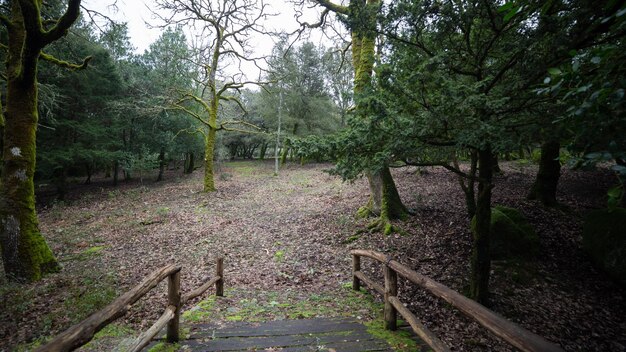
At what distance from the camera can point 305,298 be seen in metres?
5.93

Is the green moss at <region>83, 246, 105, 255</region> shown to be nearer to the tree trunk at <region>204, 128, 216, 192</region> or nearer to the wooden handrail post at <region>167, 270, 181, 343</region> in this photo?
the wooden handrail post at <region>167, 270, 181, 343</region>

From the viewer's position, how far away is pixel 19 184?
22.1 feet

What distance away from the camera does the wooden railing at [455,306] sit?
6.56 feet

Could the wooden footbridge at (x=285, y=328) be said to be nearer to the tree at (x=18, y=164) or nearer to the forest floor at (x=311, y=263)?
the forest floor at (x=311, y=263)

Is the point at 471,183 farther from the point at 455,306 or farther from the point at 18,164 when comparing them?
the point at 18,164

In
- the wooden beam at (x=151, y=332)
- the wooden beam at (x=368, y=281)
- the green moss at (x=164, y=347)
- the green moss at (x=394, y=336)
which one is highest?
the wooden beam at (x=151, y=332)

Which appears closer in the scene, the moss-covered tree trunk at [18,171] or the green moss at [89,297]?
the green moss at [89,297]

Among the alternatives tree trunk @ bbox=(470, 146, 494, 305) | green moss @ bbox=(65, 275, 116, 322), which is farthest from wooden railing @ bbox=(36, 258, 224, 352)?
tree trunk @ bbox=(470, 146, 494, 305)

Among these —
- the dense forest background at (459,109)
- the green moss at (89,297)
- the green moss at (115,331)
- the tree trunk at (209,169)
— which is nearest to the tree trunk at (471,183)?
the dense forest background at (459,109)

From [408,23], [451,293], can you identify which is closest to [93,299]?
[451,293]

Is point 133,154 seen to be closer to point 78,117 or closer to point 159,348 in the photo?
point 78,117

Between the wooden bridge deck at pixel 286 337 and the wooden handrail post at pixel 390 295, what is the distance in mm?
395

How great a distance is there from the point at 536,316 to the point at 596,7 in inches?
198

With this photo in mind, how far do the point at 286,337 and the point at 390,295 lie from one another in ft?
5.62
